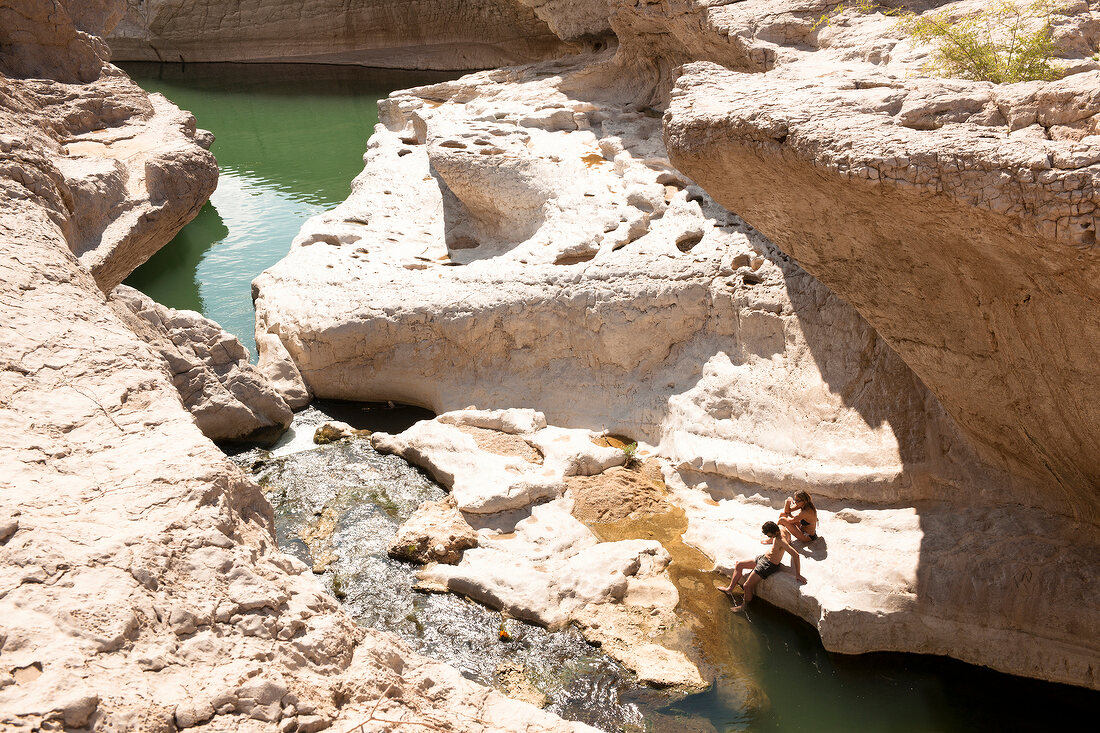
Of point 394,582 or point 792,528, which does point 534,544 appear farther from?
point 792,528

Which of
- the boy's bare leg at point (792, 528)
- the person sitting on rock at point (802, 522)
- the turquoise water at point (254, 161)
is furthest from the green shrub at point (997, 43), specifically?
the turquoise water at point (254, 161)

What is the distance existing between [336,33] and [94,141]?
13507mm

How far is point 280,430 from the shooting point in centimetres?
758

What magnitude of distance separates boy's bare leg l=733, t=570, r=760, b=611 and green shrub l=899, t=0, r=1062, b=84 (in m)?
3.02

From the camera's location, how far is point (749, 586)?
551 centimetres

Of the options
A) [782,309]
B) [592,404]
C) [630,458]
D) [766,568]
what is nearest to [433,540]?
[630,458]

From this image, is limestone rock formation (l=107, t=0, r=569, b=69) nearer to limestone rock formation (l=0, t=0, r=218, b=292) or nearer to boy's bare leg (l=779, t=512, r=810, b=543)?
limestone rock formation (l=0, t=0, r=218, b=292)

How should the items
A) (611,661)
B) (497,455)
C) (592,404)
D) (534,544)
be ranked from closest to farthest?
(611,661) < (534,544) < (497,455) < (592,404)

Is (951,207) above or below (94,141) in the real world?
above

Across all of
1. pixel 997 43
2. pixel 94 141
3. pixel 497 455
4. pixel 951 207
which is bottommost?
pixel 497 455

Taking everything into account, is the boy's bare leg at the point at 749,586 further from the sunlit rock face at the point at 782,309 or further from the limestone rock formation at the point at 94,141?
the limestone rock formation at the point at 94,141

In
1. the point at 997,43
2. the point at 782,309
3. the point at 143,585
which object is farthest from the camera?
the point at 782,309

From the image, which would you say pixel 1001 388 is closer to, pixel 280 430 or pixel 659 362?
pixel 659 362

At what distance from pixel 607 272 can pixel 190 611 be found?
16.9 ft
